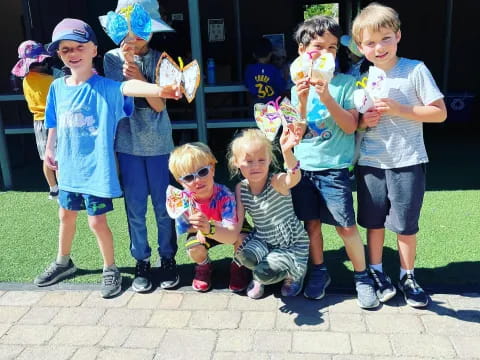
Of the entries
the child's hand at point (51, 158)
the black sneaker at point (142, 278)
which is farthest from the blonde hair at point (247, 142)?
the child's hand at point (51, 158)

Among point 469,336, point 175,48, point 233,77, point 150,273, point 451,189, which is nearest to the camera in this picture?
point 469,336

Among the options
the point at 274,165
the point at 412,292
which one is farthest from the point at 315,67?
the point at 412,292

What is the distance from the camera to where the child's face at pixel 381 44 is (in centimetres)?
244

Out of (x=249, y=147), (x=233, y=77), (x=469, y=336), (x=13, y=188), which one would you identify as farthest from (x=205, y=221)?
(x=233, y=77)

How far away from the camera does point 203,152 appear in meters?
2.70

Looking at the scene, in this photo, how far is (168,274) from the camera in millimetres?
3133

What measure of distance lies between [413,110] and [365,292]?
105 centimetres

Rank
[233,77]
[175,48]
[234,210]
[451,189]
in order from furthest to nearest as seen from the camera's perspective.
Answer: [233,77] → [175,48] → [451,189] → [234,210]

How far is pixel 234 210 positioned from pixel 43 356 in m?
1.24

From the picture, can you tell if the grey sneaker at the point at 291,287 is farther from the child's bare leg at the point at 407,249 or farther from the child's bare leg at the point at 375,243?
the child's bare leg at the point at 407,249

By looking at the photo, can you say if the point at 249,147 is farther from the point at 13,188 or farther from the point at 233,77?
the point at 233,77

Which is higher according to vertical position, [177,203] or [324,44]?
[324,44]

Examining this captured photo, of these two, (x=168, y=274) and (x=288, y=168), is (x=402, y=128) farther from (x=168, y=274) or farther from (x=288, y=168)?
(x=168, y=274)

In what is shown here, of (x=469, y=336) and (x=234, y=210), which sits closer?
(x=469, y=336)
